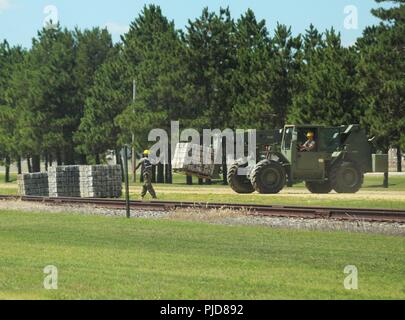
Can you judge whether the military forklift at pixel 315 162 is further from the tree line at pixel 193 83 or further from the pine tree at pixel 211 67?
the pine tree at pixel 211 67

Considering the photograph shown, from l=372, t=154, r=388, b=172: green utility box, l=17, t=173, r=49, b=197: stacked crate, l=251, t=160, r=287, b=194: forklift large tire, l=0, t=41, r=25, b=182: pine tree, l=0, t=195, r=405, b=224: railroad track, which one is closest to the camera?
l=0, t=195, r=405, b=224: railroad track

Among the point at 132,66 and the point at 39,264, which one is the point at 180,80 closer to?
the point at 132,66

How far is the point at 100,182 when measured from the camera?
34281 mm

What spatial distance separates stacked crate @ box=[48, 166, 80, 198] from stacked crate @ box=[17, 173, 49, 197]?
2.84 feet

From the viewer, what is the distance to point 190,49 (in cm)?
5647

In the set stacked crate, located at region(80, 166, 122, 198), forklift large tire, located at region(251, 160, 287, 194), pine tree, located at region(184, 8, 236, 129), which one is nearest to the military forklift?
forklift large tire, located at region(251, 160, 287, 194)

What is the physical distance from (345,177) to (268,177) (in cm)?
337

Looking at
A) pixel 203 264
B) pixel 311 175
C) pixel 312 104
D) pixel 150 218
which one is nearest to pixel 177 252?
pixel 203 264

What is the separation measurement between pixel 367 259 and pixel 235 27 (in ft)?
156

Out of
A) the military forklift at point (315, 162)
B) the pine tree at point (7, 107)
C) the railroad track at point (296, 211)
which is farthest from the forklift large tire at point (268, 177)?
the pine tree at point (7, 107)

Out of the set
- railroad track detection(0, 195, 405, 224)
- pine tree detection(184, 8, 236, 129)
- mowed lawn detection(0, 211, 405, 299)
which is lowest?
railroad track detection(0, 195, 405, 224)

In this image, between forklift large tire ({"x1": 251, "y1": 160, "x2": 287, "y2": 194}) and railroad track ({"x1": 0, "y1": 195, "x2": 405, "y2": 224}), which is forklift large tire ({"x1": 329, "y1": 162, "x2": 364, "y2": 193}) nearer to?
forklift large tire ({"x1": 251, "y1": 160, "x2": 287, "y2": 194})

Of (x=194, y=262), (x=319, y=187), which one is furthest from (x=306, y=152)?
(x=194, y=262)

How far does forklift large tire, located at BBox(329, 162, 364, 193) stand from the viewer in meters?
33.0
